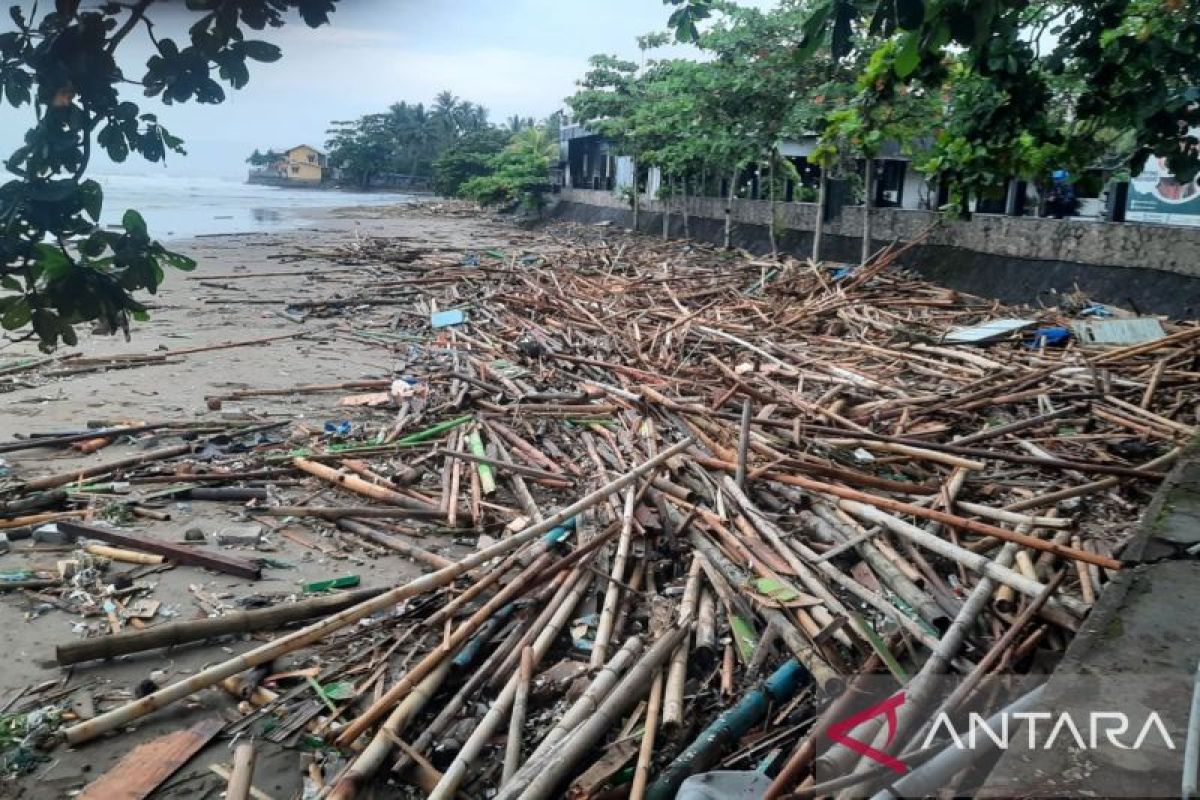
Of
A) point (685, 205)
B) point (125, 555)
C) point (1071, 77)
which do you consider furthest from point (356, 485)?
point (685, 205)

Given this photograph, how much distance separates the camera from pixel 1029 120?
3506mm

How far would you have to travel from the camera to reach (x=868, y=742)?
7.70 feet

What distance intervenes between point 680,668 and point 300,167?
3249 inches

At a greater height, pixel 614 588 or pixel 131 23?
pixel 131 23

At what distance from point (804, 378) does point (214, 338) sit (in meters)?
7.66

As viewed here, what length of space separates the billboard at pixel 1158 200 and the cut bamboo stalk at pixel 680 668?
12.6 m

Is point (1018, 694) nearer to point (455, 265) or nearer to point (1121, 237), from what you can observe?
point (1121, 237)

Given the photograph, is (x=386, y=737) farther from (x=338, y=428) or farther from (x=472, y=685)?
(x=338, y=428)

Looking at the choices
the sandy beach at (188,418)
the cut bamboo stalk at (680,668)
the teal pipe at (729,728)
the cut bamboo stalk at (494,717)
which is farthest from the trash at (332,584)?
the teal pipe at (729,728)

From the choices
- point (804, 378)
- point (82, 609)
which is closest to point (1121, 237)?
point (804, 378)

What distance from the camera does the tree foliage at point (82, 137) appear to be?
5.51 ft

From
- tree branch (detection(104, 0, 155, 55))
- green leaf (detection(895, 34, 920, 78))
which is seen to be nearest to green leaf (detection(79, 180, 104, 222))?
tree branch (detection(104, 0, 155, 55))

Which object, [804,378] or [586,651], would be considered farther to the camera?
[804,378]

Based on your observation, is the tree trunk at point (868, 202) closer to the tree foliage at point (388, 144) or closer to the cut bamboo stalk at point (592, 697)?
the cut bamboo stalk at point (592, 697)
